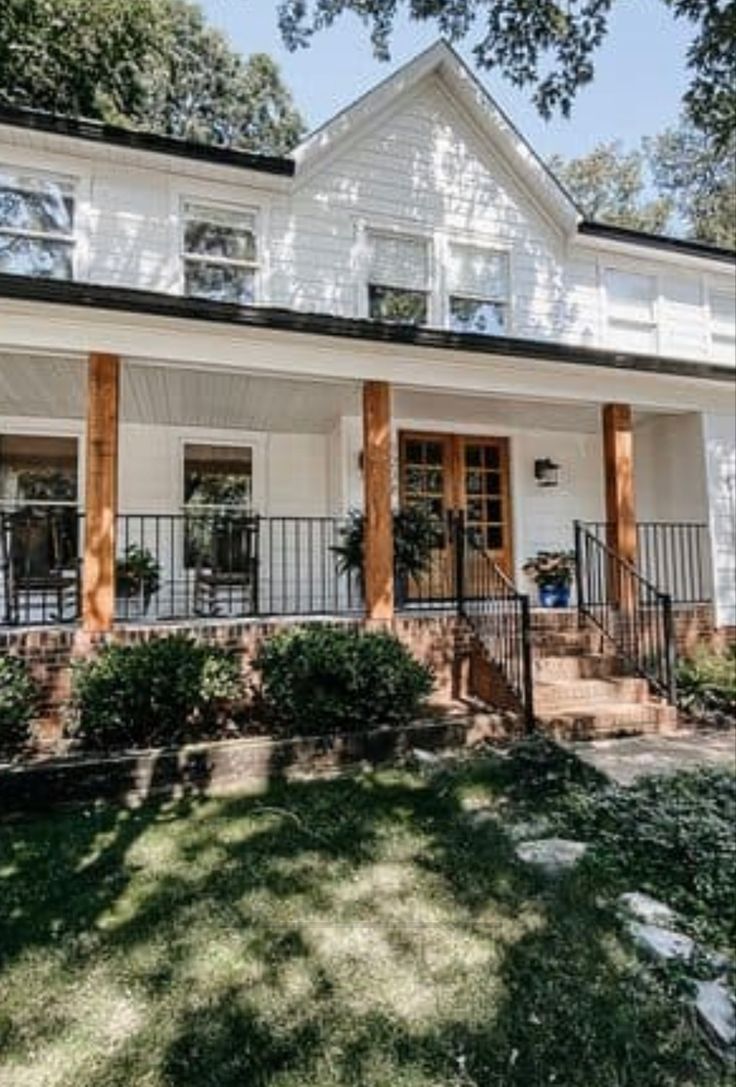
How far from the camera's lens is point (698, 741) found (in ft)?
21.7

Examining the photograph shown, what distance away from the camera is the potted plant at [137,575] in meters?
8.48

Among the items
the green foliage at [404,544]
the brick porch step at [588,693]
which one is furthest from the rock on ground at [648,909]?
the green foliage at [404,544]

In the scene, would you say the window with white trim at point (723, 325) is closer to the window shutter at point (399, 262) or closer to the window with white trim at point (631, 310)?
the window with white trim at point (631, 310)

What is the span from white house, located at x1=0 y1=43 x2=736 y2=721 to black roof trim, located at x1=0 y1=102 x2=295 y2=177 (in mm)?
25

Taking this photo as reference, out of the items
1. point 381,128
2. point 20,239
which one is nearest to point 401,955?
point 20,239

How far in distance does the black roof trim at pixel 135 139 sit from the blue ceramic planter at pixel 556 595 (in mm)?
6366

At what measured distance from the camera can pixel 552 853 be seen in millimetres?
4211

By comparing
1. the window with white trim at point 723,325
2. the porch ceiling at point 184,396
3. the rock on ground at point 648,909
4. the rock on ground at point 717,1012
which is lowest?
the rock on ground at point 717,1012

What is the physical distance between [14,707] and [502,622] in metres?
4.46

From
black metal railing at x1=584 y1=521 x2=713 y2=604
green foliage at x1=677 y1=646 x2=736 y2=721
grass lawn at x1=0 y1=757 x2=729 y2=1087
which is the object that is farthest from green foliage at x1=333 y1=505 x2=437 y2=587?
grass lawn at x1=0 y1=757 x2=729 y2=1087

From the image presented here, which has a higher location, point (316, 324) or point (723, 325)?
point (723, 325)

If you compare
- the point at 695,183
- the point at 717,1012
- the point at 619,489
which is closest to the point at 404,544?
the point at 619,489

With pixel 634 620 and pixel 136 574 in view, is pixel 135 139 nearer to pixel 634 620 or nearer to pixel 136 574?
pixel 136 574

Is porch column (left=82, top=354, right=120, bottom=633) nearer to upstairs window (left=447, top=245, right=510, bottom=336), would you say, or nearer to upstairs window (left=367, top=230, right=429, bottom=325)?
upstairs window (left=367, top=230, right=429, bottom=325)
